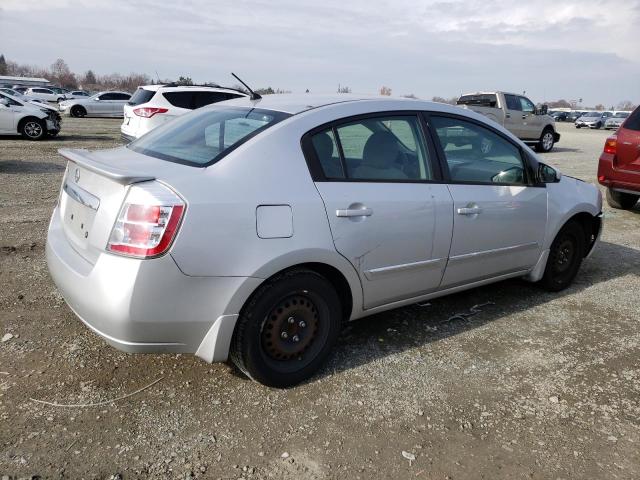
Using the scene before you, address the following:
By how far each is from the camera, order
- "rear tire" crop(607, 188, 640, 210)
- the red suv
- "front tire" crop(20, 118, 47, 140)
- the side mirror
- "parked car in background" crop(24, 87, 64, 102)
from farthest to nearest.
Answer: "parked car in background" crop(24, 87, 64, 102) < "front tire" crop(20, 118, 47, 140) < "rear tire" crop(607, 188, 640, 210) < the red suv < the side mirror

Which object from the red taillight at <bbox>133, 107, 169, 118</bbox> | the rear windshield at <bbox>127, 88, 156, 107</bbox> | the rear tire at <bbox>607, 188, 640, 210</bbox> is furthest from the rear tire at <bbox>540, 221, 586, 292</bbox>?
the rear windshield at <bbox>127, 88, 156, 107</bbox>

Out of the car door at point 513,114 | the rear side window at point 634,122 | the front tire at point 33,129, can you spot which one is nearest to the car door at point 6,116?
the front tire at point 33,129

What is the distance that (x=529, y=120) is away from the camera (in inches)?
660

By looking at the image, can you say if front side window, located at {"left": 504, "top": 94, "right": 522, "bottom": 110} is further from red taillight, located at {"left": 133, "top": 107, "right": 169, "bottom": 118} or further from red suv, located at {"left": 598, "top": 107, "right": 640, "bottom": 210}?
red taillight, located at {"left": 133, "top": 107, "right": 169, "bottom": 118}

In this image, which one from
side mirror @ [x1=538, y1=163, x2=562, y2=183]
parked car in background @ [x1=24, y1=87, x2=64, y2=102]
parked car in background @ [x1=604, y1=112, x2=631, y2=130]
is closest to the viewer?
side mirror @ [x1=538, y1=163, x2=562, y2=183]

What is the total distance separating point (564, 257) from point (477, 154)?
1520 mm

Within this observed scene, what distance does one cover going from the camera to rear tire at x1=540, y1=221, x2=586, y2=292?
456 cm

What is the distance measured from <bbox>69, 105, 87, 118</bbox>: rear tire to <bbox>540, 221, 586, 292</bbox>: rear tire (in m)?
29.7

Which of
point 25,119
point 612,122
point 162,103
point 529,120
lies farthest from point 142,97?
point 612,122

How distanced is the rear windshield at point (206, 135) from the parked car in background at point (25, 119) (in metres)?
14.1

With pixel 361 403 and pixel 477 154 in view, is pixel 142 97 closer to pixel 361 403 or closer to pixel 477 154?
pixel 477 154

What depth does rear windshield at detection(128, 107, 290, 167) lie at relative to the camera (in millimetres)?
2930

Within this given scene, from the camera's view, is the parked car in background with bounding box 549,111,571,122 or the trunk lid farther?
the parked car in background with bounding box 549,111,571,122

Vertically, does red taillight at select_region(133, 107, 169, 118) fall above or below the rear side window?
below
